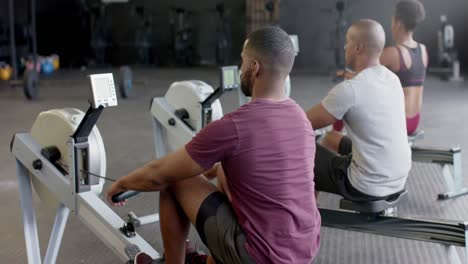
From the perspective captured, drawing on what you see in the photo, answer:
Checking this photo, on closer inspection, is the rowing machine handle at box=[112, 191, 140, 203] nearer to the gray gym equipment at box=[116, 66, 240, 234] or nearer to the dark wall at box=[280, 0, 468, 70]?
the gray gym equipment at box=[116, 66, 240, 234]

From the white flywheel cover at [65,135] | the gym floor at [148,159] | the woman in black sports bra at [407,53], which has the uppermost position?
the woman in black sports bra at [407,53]

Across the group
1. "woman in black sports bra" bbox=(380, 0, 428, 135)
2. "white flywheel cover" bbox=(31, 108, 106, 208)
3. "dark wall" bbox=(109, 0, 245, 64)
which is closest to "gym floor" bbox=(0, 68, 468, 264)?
"white flywheel cover" bbox=(31, 108, 106, 208)

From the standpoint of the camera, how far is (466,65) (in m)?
9.80

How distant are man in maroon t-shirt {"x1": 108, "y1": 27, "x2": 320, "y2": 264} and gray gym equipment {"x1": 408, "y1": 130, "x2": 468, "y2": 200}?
1880mm

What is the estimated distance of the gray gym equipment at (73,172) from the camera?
2.21 meters

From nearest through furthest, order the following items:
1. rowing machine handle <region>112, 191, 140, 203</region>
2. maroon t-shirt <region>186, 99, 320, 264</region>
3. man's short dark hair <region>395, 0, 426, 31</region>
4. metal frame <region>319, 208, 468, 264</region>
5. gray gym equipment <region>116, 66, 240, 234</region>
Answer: maroon t-shirt <region>186, 99, 320, 264</region>
rowing machine handle <region>112, 191, 140, 203</region>
metal frame <region>319, 208, 468, 264</region>
gray gym equipment <region>116, 66, 240, 234</region>
man's short dark hair <region>395, 0, 426, 31</region>

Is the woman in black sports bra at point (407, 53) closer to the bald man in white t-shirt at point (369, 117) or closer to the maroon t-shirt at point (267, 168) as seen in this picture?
the bald man in white t-shirt at point (369, 117)

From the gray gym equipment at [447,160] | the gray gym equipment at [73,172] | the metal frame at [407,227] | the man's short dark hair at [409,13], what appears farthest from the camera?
the gray gym equipment at [447,160]

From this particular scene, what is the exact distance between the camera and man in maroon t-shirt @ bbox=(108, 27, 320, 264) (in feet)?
5.66

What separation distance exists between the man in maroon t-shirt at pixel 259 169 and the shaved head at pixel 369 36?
882 mm

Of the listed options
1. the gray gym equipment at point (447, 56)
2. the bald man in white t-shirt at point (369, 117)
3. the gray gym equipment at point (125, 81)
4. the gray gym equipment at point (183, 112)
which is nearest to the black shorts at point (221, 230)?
the bald man in white t-shirt at point (369, 117)

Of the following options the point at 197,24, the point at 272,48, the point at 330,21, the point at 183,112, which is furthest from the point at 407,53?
the point at 197,24

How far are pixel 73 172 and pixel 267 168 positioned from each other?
0.88 meters

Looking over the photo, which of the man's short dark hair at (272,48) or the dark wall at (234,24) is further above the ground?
the man's short dark hair at (272,48)
